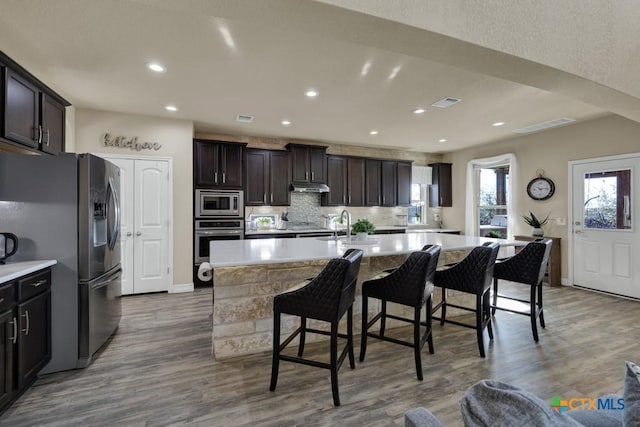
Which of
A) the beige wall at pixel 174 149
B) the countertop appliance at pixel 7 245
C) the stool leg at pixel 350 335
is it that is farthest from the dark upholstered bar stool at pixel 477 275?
the beige wall at pixel 174 149

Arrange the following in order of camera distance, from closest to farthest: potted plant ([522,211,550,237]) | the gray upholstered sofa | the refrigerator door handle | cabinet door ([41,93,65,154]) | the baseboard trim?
the gray upholstered sofa < the refrigerator door handle < cabinet door ([41,93,65,154]) < the baseboard trim < potted plant ([522,211,550,237])

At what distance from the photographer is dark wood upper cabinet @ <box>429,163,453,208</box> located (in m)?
7.21

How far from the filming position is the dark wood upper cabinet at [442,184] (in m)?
7.21

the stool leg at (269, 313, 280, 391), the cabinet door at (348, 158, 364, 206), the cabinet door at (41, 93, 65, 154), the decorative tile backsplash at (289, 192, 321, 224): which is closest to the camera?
the stool leg at (269, 313, 280, 391)

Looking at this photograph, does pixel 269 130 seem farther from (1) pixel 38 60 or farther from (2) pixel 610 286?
(2) pixel 610 286

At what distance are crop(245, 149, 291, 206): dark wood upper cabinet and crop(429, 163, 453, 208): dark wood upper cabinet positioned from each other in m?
3.63

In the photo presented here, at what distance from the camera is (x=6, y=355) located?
1883mm

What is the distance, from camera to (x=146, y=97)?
12.2 feet

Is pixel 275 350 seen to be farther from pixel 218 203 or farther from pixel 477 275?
pixel 218 203

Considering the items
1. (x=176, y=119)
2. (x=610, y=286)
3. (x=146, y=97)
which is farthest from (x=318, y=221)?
(x=610, y=286)

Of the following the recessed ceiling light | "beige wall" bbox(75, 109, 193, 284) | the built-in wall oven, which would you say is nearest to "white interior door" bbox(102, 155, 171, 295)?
"beige wall" bbox(75, 109, 193, 284)

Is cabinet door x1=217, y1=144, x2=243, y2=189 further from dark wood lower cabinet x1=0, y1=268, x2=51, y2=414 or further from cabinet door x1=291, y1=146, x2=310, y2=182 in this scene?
dark wood lower cabinet x1=0, y1=268, x2=51, y2=414

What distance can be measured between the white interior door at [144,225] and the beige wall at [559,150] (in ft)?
20.0

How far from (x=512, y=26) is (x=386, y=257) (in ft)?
6.96
